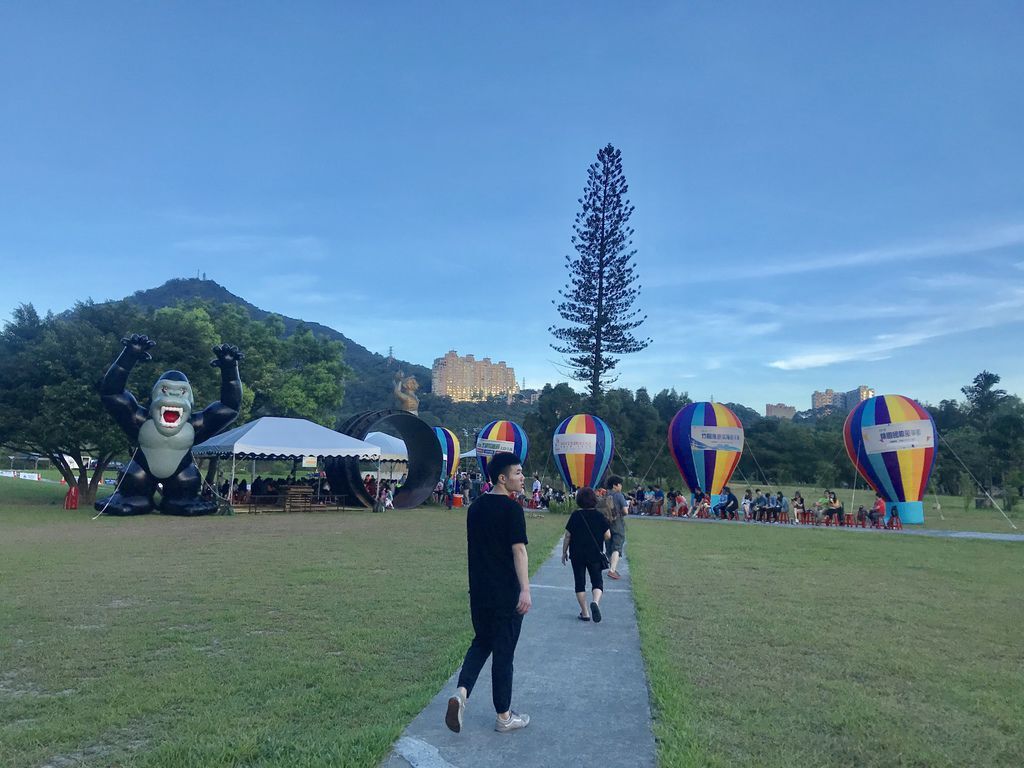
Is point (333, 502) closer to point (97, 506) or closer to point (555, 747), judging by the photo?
point (97, 506)

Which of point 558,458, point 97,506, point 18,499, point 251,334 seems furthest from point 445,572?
point 251,334

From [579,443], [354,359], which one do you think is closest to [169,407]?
[579,443]

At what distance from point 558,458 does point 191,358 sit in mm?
13584

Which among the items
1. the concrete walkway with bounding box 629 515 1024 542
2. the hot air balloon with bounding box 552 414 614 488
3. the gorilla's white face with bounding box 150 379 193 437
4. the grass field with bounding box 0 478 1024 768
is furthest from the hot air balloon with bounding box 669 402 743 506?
the gorilla's white face with bounding box 150 379 193 437

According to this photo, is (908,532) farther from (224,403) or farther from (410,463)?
(224,403)

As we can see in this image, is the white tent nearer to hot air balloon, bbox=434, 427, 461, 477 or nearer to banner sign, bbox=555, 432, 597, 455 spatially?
banner sign, bbox=555, 432, 597, 455

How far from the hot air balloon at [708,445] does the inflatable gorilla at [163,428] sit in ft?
47.3

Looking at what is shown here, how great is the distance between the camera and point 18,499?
2377cm

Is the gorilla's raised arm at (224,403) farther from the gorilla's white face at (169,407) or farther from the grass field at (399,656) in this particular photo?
the grass field at (399,656)

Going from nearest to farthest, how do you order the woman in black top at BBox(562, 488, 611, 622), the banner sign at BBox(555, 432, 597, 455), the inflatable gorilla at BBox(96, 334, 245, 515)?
1. the woman in black top at BBox(562, 488, 611, 622)
2. the inflatable gorilla at BBox(96, 334, 245, 515)
3. the banner sign at BBox(555, 432, 597, 455)

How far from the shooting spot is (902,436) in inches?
814

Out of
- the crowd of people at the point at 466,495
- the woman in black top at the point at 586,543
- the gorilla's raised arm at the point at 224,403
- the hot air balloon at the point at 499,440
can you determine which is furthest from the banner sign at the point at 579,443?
the woman in black top at the point at 586,543

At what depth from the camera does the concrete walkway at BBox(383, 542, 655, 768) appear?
357 centimetres

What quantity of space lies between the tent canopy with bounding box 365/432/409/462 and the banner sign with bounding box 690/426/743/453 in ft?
33.7
